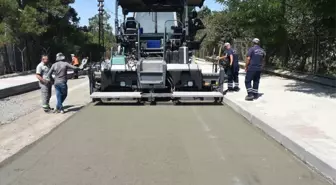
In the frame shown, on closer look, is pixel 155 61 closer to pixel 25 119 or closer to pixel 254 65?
pixel 254 65

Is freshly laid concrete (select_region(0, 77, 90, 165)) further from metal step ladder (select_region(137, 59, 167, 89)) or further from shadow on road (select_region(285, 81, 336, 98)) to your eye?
shadow on road (select_region(285, 81, 336, 98))

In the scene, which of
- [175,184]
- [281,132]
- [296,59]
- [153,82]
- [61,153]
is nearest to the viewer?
[175,184]

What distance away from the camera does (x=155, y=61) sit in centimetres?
1352

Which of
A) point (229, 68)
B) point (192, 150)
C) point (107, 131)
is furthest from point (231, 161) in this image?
point (229, 68)

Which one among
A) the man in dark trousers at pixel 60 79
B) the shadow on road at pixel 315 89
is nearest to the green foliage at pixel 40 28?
the shadow on road at pixel 315 89

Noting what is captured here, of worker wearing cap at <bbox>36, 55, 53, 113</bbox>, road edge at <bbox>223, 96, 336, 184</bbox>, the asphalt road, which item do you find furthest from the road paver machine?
road edge at <bbox>223, 96, 336, 184</bbox>

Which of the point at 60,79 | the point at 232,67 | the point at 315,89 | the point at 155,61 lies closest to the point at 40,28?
the point at 232,67

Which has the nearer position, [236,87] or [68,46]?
Answer: [236,87]

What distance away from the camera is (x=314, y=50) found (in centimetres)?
2033

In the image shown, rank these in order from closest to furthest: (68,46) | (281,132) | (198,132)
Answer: (281,132) < (198,132) < (68,46)

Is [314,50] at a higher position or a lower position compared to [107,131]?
higher

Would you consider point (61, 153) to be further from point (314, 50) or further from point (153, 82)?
point (314, 50)

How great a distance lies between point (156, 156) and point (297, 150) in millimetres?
2257

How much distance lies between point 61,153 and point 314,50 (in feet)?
51.0
